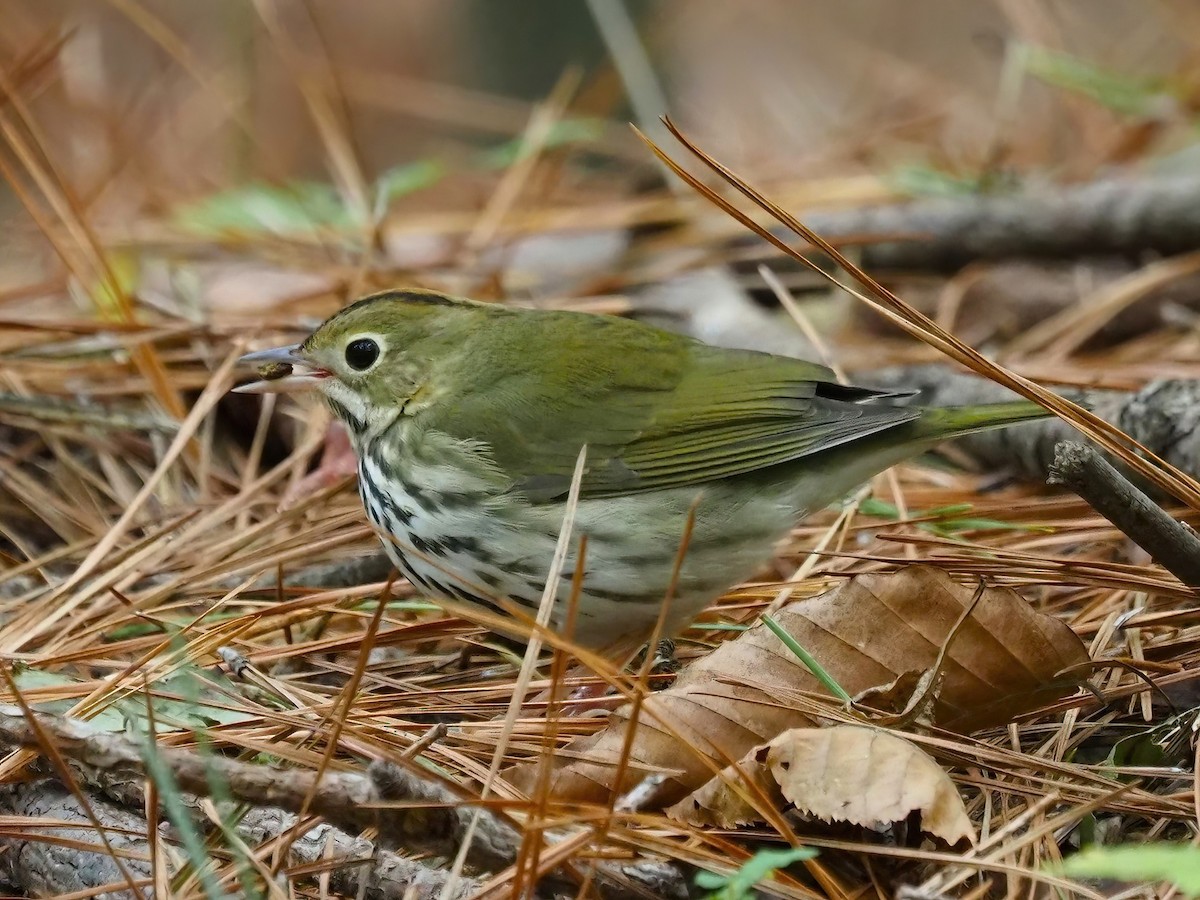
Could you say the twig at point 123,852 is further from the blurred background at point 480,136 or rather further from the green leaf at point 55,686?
the blurred background at point 480,136

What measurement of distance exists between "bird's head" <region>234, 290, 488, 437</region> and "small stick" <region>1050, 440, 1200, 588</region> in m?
1.33

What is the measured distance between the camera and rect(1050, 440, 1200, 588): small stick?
5.75 feet

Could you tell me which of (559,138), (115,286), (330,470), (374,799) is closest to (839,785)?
(374,799)

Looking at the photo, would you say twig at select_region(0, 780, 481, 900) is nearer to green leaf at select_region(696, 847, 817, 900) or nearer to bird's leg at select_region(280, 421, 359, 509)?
green leaf at select_region(696, 847, 817, 900)

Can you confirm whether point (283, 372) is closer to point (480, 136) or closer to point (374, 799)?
point (374, 799)

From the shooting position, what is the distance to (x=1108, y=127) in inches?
232

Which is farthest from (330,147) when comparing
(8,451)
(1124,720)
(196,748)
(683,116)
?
(1124,720)

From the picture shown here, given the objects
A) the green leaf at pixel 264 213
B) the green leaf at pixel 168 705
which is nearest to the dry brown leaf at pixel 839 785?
the green leaf at pixel 168 705

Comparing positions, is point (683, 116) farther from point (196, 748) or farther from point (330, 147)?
point (196, 748)

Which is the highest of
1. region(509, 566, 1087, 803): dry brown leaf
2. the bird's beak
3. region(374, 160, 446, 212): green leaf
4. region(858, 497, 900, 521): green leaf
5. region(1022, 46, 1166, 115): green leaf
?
region(1022, 46, 1166, 115): green leaf

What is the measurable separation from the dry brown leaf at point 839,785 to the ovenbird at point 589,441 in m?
0.62

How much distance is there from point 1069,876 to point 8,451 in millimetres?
2554

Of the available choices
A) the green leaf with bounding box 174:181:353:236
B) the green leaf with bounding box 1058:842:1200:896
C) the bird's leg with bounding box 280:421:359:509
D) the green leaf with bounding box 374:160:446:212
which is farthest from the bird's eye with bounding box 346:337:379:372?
the green leaf with bounding box 1058:842:1200:896

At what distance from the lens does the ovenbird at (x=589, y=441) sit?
7.63 feet
